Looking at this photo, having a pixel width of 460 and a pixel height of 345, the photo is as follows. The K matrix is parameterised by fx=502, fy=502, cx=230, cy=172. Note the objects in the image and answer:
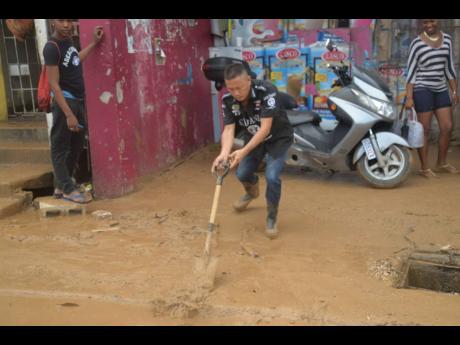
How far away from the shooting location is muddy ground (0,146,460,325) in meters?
3.04

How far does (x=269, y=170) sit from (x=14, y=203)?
270cm

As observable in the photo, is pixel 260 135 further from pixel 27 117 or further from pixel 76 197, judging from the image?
pixel 27 117

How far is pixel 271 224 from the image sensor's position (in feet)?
14.2

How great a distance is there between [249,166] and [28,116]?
14.3 ft

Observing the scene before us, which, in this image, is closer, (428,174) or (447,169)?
(428,174)

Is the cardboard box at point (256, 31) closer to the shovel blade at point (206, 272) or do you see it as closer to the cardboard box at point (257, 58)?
the cardboard box at point (257, 58)

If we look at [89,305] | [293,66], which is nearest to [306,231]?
[89,305]

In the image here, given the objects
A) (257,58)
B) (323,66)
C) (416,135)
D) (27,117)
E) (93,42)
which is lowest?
(416,135)

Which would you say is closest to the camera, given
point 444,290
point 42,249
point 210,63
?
point 444,290

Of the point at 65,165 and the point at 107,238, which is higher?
the point at 65,165

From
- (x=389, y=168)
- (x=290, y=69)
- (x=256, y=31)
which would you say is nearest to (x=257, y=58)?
(x=256, y=31)

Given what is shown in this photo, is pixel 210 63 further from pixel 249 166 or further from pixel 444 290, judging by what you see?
pixel 444 290

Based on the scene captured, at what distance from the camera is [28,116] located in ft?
24.6

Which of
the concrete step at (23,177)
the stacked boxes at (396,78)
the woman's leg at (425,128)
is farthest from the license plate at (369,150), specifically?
the concrete step at (23,177)
